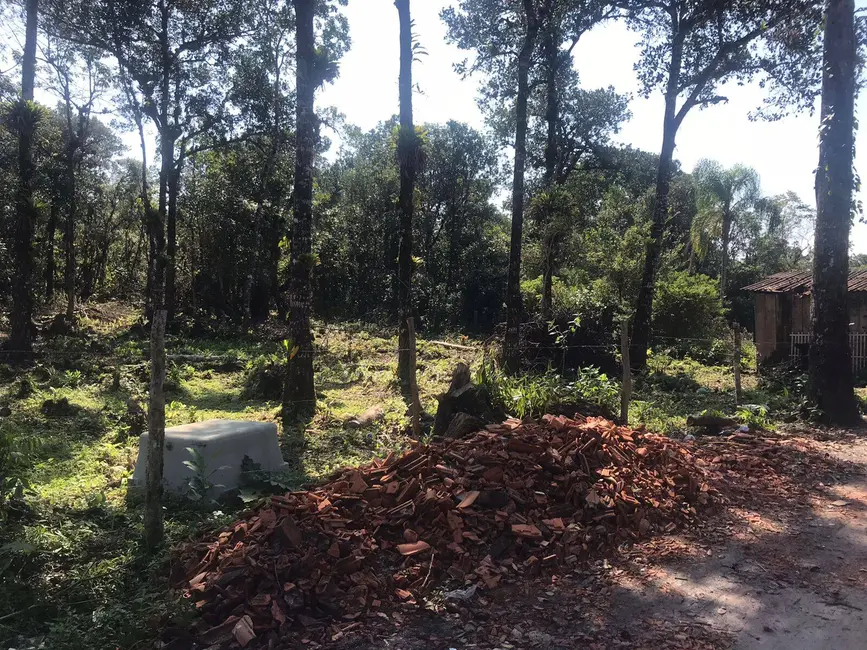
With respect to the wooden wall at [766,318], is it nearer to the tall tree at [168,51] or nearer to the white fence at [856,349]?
the white fence at [856,349]

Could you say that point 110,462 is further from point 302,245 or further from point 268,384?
point 268,384

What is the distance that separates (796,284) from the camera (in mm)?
17797

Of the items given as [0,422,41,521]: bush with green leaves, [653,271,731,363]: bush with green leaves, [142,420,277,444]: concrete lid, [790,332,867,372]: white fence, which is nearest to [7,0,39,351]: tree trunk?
[0,422,41,521]: bush with green leaves

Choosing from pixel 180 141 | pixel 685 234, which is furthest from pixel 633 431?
pixel 685 234

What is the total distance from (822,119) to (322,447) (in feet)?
29.9

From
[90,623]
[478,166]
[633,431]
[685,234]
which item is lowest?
[90,623]

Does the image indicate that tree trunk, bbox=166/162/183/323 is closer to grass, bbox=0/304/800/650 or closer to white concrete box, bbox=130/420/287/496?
grass, bbox=0/304/800/650

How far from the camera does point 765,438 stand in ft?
25.6

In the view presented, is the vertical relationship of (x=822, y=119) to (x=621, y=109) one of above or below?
below

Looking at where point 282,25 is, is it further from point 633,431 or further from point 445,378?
point 633,431

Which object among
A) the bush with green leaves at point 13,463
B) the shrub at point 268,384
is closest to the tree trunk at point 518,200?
the shrub at point 268,384

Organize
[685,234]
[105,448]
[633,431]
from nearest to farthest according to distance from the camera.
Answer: [633,431]
[105,448]
[685,234]

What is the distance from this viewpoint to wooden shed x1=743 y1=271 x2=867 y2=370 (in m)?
16.7

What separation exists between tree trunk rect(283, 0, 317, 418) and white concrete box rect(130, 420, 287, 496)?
12.1 feet
